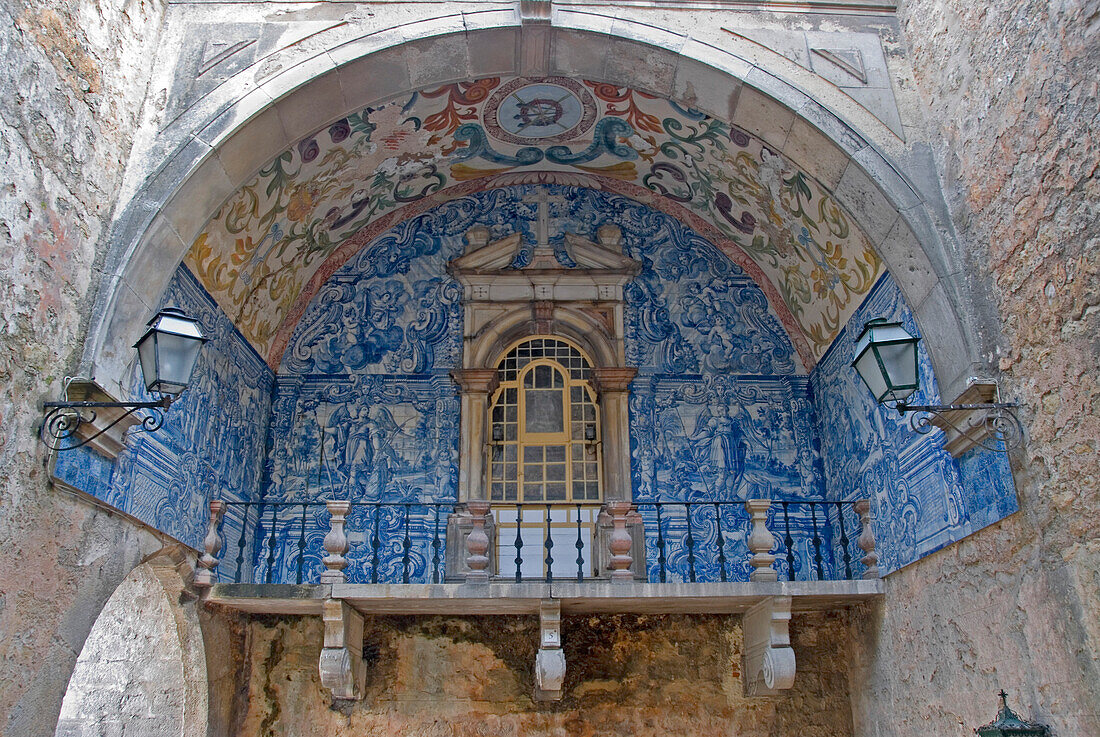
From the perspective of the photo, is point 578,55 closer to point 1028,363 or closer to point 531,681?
point 1028,363

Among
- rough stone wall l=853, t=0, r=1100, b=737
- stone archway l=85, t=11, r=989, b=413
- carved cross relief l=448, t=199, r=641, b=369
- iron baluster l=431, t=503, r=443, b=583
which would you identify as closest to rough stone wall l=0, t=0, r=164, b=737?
stone archway l=85, t=11, r=989, b=413

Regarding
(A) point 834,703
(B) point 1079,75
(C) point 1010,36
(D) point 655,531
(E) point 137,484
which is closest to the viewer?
(B) point 1079,75

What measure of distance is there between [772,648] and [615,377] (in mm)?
2424

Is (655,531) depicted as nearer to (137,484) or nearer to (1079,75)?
(137,484)

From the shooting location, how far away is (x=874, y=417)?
6.11 m

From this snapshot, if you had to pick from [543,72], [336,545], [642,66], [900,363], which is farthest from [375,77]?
[900,363]

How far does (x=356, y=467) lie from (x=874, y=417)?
12.4 feet

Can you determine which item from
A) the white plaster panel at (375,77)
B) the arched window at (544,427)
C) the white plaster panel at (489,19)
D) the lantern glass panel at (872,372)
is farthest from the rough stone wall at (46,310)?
the lantern glass panel at (872,372)

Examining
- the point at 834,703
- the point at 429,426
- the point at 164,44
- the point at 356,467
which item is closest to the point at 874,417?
the point at 834,703

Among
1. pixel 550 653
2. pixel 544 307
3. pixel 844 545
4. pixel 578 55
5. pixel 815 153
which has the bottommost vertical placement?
pixel 550 653

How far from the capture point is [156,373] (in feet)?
13.7

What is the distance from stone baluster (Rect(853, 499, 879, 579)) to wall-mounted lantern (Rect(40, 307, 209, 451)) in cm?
412

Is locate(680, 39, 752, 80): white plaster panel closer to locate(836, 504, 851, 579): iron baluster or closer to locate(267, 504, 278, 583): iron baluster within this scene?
locate(836, 504, 851, 579): iron baluster

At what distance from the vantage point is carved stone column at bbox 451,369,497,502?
6.95m
